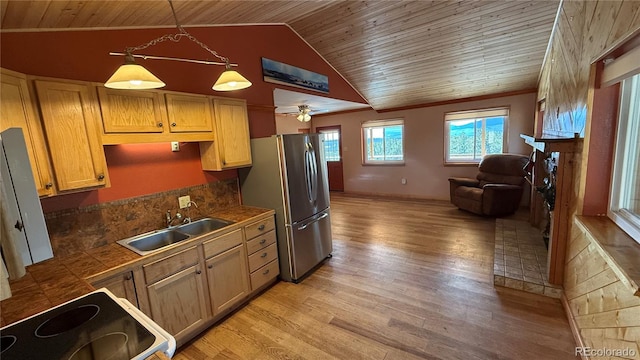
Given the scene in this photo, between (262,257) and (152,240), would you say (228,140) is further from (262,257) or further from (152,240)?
(262,257)

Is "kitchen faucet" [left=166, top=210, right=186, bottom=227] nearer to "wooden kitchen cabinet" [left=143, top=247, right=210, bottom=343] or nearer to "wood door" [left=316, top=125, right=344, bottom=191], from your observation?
"wooden kitchen cabinet" [left=143, top=247, right=210, bottom=343]

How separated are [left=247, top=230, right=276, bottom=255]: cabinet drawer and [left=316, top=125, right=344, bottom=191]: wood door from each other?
4.73m

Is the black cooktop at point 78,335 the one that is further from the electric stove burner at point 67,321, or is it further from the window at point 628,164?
the window at point 628,164

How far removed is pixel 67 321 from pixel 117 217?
1187 millimetres

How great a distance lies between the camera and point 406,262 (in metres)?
3.16

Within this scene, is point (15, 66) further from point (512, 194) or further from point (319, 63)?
point (512, 194)

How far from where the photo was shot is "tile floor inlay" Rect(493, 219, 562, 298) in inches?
94.8

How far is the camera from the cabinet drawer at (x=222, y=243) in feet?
7.07

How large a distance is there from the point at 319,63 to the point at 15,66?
133 inches

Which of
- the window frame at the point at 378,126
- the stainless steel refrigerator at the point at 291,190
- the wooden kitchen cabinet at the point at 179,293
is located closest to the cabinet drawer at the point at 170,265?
the wooden kitchen cabinet at the point at 179,293

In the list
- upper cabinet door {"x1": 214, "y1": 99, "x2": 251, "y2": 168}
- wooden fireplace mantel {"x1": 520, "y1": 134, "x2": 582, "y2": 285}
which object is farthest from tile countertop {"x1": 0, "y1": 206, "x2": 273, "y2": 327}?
wooden fireplace mantel {"x1": 520, "y1": 134, "x2": 582, "y2": 285}

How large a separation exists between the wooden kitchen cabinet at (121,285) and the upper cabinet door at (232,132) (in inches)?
47.4

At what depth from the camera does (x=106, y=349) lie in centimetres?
93

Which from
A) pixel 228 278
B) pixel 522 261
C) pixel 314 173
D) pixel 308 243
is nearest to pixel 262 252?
pixel 228 278
